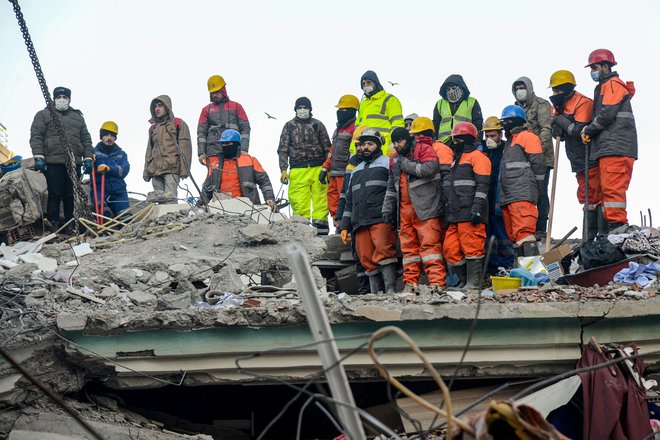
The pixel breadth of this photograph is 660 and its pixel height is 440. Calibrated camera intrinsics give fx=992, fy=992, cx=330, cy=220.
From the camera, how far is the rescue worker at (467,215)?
395 inches

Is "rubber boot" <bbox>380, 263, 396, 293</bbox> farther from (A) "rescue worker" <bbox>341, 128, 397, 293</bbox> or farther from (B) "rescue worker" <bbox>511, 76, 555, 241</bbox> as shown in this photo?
(B) "rescue worker" <bbox>511, 76, 555, 241</bbox>

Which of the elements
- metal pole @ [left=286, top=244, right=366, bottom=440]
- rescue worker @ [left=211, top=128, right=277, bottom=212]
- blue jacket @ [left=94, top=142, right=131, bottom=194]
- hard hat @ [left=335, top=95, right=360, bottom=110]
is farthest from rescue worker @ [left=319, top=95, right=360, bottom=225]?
metal pole @ [left=286, top=244, right=366, bottom=440]

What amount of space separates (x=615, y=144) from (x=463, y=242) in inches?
71.6

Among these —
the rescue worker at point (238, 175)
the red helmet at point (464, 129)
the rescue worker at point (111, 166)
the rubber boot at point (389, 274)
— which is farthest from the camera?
the rescue worker at point (111, 166)

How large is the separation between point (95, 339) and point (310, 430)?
2363 millimetres

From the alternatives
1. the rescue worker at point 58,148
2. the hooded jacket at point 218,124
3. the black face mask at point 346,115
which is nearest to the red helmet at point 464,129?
the black face mask at point 346,115

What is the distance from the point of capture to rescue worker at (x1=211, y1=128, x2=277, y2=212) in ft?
43.5

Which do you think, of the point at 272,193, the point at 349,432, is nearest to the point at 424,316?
the point at 349,432

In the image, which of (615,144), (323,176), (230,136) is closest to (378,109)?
(323,176)

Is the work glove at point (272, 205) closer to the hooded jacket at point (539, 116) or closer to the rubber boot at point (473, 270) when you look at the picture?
the hooded jacket at point (539, 116)

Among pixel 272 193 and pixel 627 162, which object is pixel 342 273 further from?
pixel 627 162

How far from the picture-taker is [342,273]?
12.1 meters

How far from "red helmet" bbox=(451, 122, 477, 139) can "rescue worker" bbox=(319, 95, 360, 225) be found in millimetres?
2477

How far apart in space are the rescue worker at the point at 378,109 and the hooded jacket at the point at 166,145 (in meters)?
2.85
